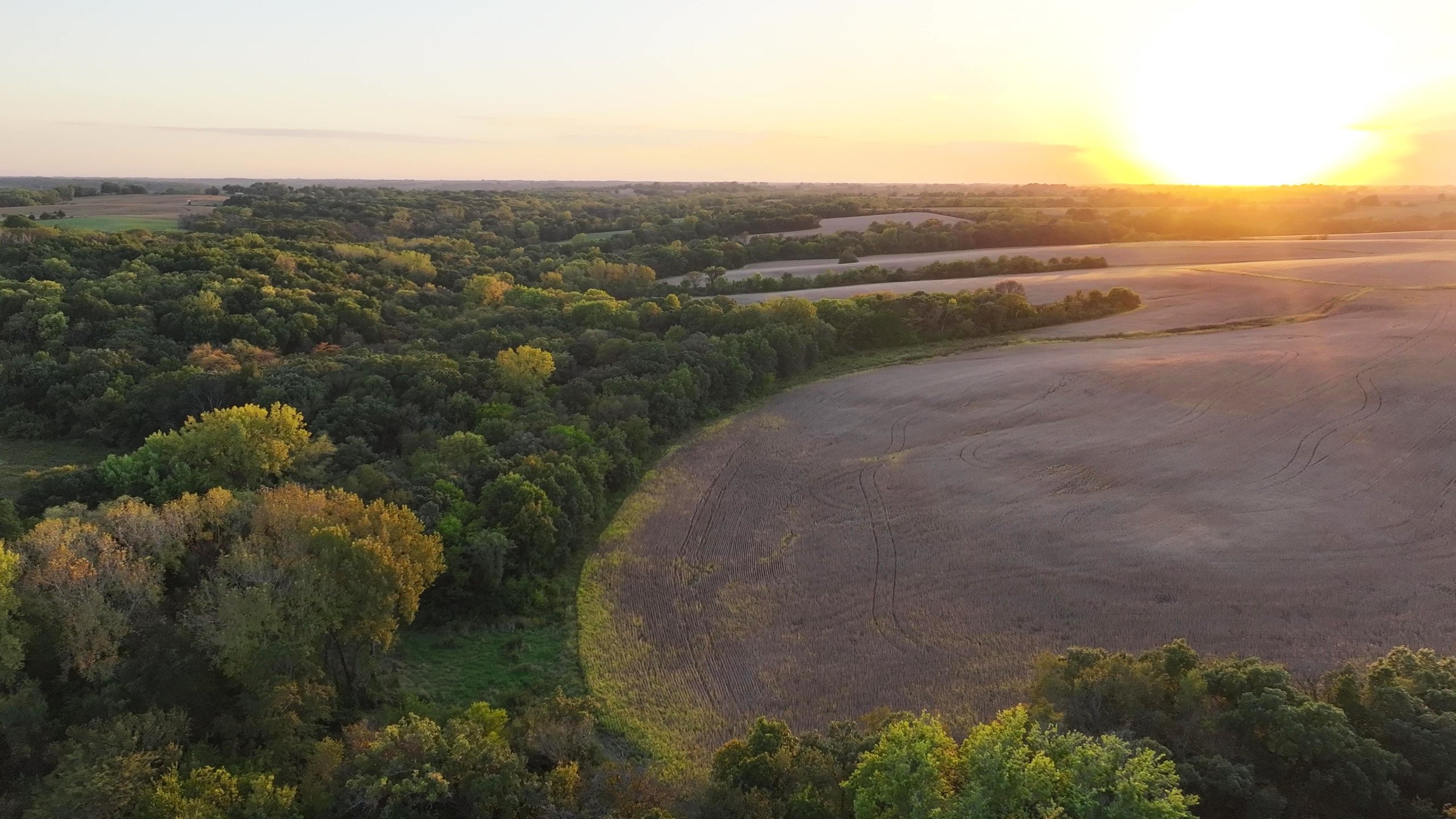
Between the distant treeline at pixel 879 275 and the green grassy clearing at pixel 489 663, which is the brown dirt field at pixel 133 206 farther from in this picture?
the green grassy clearing at pixel 489 663

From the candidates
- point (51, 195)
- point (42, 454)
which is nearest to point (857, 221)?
point (42, 454)

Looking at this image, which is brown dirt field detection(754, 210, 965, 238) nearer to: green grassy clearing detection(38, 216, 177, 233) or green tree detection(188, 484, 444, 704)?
green grassy clearing detection(38, 216, 177, 233)

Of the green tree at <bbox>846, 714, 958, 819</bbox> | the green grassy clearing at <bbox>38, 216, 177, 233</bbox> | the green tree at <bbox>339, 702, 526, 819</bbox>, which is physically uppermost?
the green grassy clearing at <bbox>38, 216, 177, 233</bbox>

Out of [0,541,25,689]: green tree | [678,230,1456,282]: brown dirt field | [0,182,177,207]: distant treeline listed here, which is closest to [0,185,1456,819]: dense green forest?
[0,541,25,689]: green tree

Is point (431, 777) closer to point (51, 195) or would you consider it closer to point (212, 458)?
point (212, 458)

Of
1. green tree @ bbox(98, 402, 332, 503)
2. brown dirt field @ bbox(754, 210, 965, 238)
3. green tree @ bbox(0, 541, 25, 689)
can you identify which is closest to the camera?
green tree @ bbox(0, 541, 25, 689)

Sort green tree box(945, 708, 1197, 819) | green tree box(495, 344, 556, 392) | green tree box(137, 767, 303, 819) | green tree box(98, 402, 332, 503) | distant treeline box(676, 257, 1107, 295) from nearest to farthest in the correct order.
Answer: green tree box(945, 708, 1197, 819) → green tree box(137, 767, 303, 819) → green tree box(98, 402, 332, 503) → green tree box(495, 344, 556, 392) → distant treeline box(676, 257, 1107, 295)

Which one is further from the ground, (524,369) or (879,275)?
(879,275)
